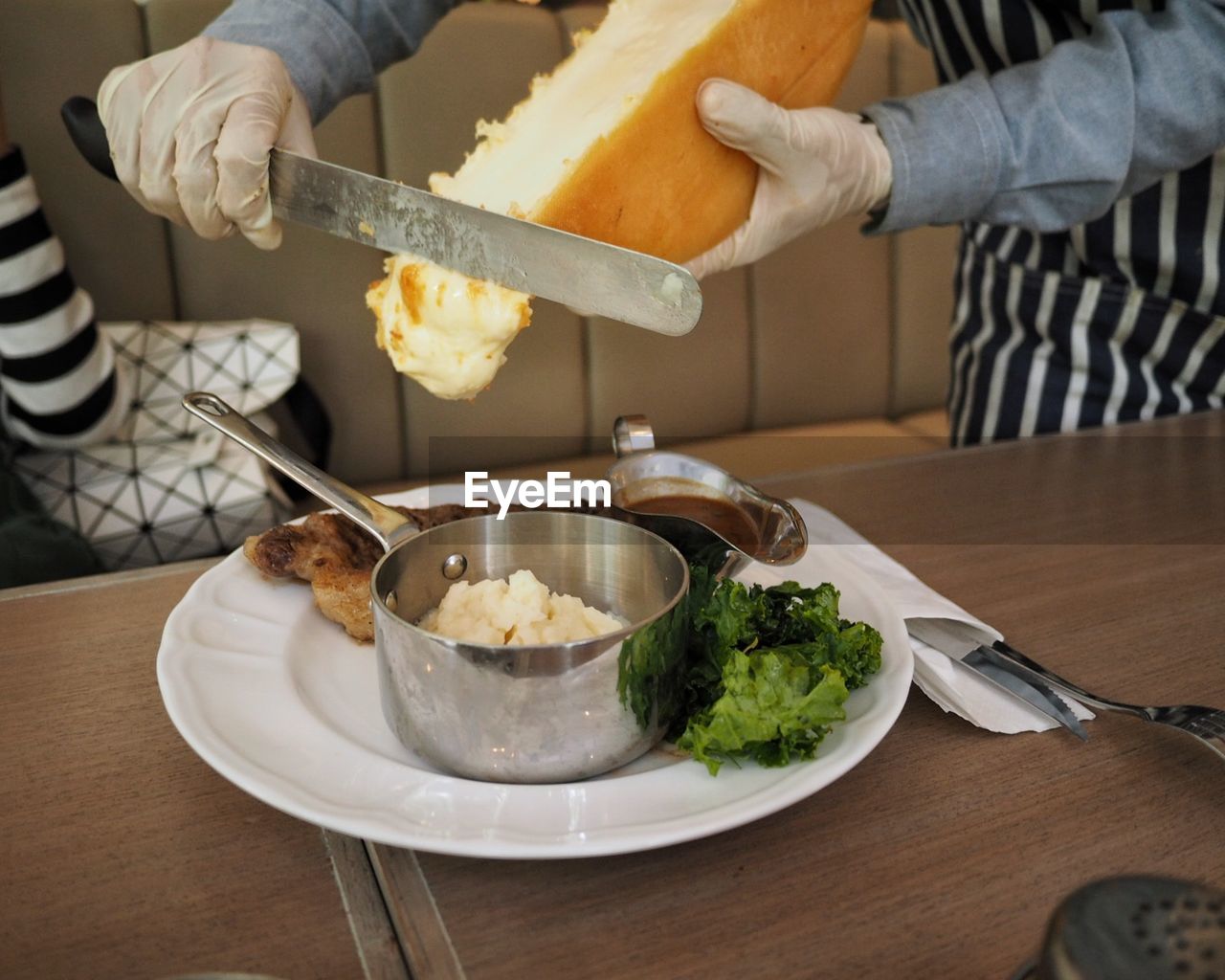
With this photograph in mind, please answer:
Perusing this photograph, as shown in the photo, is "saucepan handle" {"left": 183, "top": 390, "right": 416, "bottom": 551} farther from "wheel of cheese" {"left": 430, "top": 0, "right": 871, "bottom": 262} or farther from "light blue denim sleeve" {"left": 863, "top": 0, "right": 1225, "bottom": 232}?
"light blue denim sleeve" {"left": 863, "top": 0, "right": 1225, "bottom": 232}

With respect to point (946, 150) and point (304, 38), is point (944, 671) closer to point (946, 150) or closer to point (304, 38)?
point (946, 150)

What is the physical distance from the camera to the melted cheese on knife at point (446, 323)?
3.17 feet

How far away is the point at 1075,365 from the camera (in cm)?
173

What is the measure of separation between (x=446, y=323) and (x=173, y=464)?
4.32 feet

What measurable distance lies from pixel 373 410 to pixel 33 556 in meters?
0.97

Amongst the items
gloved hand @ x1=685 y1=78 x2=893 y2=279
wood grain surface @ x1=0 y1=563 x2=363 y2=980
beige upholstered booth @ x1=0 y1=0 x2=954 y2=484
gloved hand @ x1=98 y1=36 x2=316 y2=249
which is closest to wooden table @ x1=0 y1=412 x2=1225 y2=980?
wood grain surface @ x1=0 y1=563 x2=363 y2=980

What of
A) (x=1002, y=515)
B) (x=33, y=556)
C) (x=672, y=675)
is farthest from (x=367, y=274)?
(x=672, y=675)

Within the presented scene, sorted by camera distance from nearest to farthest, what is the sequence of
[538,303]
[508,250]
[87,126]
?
[508,250]
[87,126]
[538,303]

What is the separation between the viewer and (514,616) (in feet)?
2.63

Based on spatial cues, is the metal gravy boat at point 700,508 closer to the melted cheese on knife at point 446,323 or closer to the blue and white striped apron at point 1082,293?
the melted cheese on knife at point 446,323

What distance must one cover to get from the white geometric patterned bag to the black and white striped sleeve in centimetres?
9

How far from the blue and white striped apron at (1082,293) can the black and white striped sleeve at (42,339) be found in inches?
65.3

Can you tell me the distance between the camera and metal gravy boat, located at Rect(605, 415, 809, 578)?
3.15 ft

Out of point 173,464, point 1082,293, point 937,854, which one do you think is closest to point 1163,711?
point 937,854
